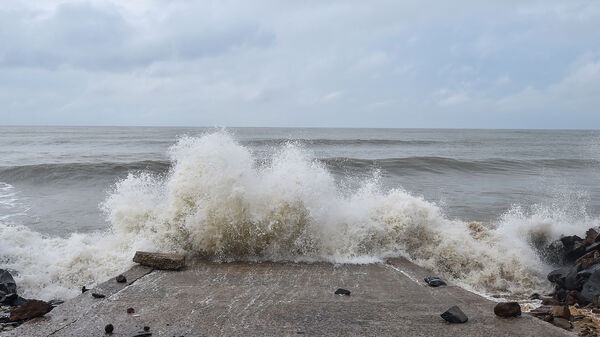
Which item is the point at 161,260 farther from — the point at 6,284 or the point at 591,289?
the point at 591,289

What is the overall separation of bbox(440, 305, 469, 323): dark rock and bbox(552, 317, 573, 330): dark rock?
91cm

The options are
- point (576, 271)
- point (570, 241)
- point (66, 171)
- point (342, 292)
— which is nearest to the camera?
point (342, 292)

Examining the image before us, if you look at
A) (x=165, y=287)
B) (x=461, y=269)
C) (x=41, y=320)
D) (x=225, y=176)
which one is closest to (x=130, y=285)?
(x=165, y=287)

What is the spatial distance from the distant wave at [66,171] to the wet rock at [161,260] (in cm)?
1266

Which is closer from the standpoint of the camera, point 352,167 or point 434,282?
point 434,282

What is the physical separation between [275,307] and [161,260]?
2070mm

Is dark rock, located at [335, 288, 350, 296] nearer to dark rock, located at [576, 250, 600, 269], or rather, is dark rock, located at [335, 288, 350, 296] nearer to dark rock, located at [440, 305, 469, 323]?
dark rock, located at [440, 305, 469, 323]

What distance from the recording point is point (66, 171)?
728 inches

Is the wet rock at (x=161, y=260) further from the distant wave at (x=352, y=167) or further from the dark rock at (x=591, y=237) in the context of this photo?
the distant wave at (x=352, y=167)

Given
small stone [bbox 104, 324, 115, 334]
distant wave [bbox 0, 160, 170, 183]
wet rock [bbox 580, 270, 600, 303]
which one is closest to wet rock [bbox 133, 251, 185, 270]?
small stone [bbox 104, 324, 115, 334]

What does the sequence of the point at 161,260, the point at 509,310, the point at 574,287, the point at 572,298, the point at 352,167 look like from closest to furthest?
the point at 509,310 → the point at 572,298 → the point at 161,260 → the point at 574,287 → the point at 352,167

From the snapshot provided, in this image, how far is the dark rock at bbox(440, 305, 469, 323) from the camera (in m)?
4.16

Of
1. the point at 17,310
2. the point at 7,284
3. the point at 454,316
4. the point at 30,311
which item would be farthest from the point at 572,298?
the point at 7,284

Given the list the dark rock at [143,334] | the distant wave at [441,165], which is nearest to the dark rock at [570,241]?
the dark rock at [143,334]
